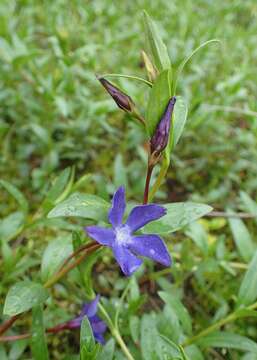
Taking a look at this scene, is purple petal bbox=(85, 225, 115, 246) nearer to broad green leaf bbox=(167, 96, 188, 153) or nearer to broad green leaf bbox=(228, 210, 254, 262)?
broad green leaf bbox=(167, 96, 188, 153)

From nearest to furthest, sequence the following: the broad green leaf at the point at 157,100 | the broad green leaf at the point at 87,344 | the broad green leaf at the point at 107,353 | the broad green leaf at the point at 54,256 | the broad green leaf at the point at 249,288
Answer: the broad green leaf at the point at 157,100 < the broad green leaf at the point at 87,344 < the broad green leaf at the point at 107,353 < the broad green leaf at the point at 54,256 < the broad green leaf at the point at 249,288

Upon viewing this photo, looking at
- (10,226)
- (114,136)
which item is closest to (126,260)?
(10,226)

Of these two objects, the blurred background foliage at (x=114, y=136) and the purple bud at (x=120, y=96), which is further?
the blurred background foliage at (x=114, y=136)

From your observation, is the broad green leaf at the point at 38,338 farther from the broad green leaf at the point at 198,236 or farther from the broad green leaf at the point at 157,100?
the broad green leaf at the point at 198,236

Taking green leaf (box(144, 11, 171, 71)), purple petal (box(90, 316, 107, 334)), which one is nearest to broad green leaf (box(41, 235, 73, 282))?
purple petal (box(90, 316, 107, 334))

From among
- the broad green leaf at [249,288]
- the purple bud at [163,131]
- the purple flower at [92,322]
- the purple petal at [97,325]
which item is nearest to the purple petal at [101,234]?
the purple bud at [163,131]
